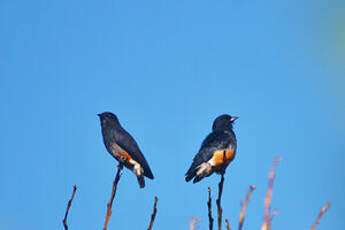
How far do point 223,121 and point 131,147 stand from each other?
196 centimetres

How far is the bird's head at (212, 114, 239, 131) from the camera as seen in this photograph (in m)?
9.80

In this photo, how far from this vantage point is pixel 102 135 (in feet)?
33.0

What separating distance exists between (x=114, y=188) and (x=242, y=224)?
1.49 metres

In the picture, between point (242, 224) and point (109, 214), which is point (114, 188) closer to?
point (109, 214)

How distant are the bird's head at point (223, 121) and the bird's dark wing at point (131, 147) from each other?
168 centimetres

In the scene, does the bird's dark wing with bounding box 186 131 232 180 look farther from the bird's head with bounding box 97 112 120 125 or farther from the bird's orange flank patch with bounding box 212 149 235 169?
the bird's head with bounding box 97 112 120 125

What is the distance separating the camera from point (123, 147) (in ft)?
30.7

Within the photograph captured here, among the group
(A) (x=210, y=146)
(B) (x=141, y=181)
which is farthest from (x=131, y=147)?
(A) (x=210, y=146)

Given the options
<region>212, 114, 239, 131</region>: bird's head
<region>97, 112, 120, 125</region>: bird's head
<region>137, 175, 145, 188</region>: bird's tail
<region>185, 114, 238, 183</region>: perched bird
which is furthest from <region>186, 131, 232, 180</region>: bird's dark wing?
<region>97, 112, 120, 125</region>: bird's head

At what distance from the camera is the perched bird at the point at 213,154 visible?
8055 mm

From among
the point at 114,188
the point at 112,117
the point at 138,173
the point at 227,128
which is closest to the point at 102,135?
the point at 112,117

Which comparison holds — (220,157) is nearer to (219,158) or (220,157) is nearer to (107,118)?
(219,158)

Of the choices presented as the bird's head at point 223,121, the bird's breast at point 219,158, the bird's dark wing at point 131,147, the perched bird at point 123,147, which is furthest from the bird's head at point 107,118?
the bird's breast at point 219,158

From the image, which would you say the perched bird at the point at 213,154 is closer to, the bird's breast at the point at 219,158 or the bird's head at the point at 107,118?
the bird's breast at the point at 219,158
